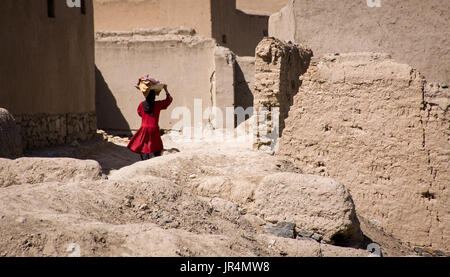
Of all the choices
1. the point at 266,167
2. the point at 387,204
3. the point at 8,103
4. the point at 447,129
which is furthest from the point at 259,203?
the point at 8,103

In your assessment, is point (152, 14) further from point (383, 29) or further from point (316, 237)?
point (316, 237)

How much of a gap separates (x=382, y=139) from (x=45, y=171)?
9.80 ft

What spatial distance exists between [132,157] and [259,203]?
6.02 metres

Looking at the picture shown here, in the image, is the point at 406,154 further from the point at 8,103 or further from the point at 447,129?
the point at 8,103

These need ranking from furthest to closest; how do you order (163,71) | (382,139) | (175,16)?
(175,16)
(163,71)
(382,139)

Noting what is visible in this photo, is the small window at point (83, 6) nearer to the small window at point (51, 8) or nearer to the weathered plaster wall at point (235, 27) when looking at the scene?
the small window at point (51, 8)

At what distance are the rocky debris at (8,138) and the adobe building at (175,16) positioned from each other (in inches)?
352

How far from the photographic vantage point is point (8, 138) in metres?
5.83

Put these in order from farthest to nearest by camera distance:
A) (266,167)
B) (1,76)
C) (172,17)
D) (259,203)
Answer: (172,17)
(1,76)
(266,167)
(259,203)

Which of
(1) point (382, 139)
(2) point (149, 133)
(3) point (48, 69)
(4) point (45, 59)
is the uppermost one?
(4) point (45, 59)

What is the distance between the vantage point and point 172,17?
47.8 ft

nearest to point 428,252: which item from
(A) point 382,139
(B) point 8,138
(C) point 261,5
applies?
(A) point 382,139

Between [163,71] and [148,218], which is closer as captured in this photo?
[148,218]

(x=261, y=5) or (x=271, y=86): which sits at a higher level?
(x=261, y=5)
